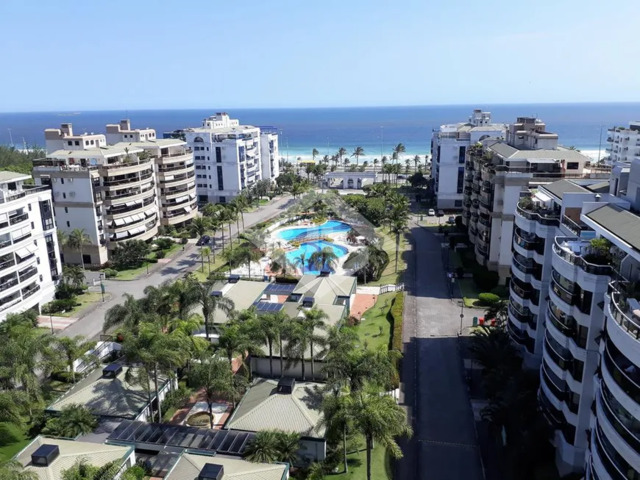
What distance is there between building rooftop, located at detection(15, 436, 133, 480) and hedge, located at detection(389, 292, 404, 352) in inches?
953

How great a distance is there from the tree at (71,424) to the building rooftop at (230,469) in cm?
848

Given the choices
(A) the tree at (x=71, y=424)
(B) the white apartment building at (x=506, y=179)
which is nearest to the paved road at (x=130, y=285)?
(A) the tree at (x=71, y=424)

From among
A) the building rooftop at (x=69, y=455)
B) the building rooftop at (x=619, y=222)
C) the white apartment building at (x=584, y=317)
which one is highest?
the building rooftop at (x=619, y=222)

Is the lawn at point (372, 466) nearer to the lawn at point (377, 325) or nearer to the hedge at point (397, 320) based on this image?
the hedge at point (397, 320)

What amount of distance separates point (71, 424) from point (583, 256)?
34.5 meters

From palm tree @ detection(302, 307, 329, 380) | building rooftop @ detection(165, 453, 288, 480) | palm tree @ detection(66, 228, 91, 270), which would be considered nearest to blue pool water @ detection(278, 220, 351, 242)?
palm tree @ detection(66, 228, 91, 270)

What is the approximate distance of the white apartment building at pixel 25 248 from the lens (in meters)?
51.8

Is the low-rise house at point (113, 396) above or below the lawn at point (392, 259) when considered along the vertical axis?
above

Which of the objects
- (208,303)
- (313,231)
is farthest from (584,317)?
(313,231)

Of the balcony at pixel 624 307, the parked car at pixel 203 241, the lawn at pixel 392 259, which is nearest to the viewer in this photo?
the balcony at pixel 624 307

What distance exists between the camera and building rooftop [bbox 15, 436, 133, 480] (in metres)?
28.6

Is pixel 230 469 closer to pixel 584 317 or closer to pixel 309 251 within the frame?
pixel 584 317

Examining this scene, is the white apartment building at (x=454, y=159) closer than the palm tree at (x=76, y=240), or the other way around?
the palm tree at (x=76, y=240)

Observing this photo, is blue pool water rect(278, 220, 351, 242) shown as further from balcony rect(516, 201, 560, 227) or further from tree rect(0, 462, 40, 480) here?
tree rect(0, 462, 40, 480)
